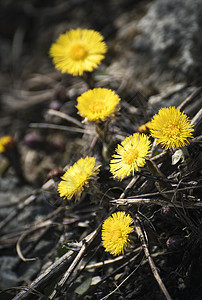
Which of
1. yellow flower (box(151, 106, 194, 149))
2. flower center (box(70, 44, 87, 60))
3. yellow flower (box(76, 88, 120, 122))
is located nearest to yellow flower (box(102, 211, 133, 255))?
yellow flower (box(151, 106, 194, 149))

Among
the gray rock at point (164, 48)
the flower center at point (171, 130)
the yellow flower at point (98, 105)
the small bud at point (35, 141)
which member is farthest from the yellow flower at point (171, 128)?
the small bud at point (35, 141)

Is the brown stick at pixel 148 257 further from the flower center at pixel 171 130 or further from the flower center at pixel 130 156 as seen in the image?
the flower center at pixel 171 130

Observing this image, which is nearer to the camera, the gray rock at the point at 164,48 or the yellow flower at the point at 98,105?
the yellow flower at the point at 98,105

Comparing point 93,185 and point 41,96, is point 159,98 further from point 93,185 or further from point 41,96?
point 41,96

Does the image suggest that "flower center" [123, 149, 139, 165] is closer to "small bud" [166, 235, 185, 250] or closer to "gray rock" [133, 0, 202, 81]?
"small bud" [166, 235, 185, 250]

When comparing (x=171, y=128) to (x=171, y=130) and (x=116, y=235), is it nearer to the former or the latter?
(x=171, y=130)

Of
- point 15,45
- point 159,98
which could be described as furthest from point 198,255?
point 15,45
